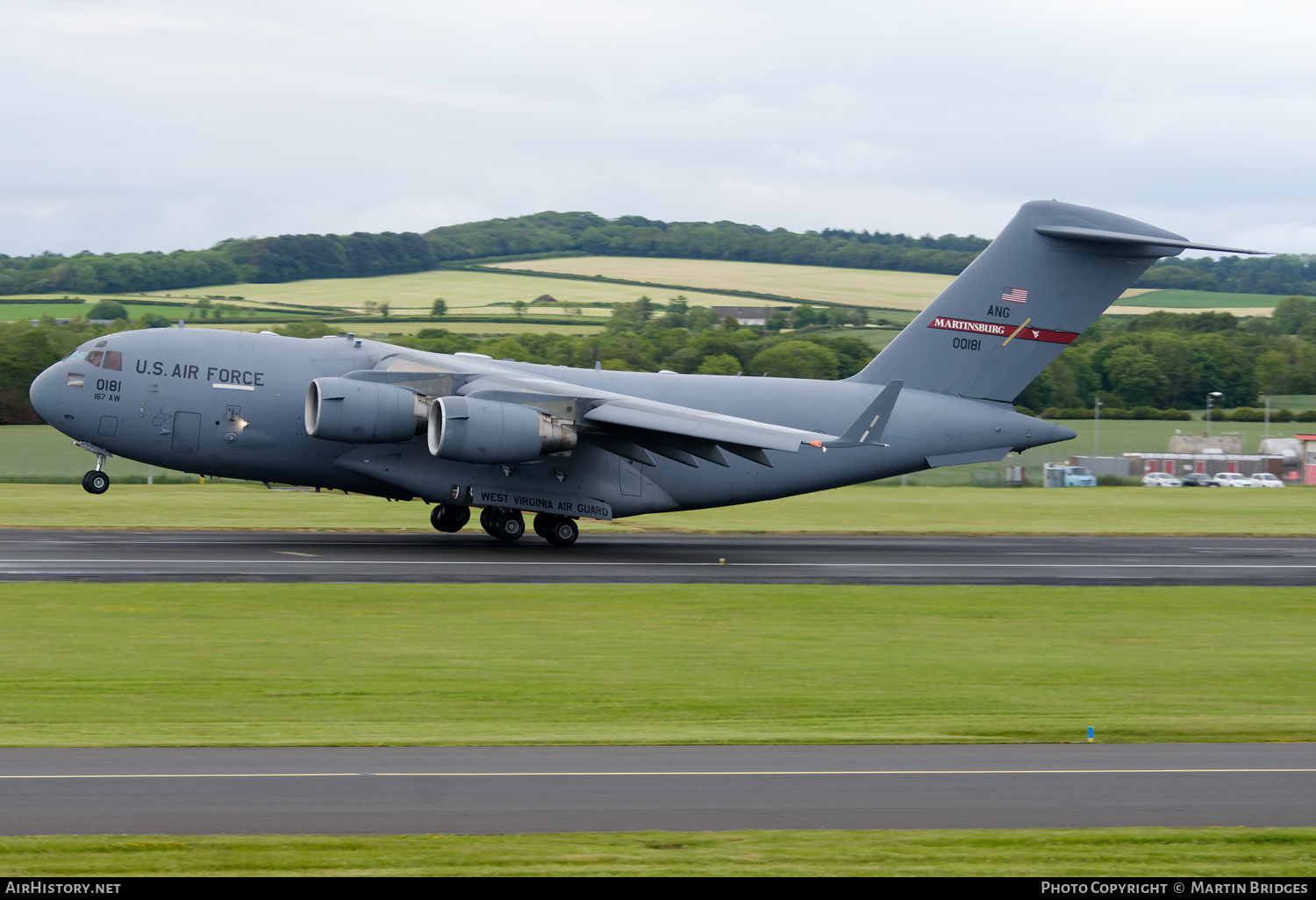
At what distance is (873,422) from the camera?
24891mm

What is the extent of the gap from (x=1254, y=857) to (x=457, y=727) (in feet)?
22.2

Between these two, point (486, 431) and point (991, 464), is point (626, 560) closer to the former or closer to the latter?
point (486, 431)

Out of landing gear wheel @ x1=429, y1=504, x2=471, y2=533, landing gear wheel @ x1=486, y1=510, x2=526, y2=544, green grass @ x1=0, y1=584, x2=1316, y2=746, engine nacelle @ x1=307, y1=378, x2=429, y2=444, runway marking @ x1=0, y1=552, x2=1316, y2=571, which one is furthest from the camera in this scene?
landing gear wheel @ x1=429, y1=504, x2=471, y2=533

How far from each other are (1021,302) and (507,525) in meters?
12.8

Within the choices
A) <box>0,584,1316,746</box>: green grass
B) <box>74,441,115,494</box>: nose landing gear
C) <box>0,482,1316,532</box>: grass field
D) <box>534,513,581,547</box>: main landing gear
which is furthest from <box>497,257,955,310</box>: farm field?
<box>0,584,1316,746</box>: green grass

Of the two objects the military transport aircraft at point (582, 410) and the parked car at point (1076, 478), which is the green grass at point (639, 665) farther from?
the parked car at point (1076, 478)

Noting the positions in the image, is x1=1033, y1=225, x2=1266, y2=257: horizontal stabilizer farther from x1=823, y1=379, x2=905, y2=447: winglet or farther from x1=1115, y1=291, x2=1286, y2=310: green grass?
x1=1115, y1=291, x2=1286, y2=310: green grass

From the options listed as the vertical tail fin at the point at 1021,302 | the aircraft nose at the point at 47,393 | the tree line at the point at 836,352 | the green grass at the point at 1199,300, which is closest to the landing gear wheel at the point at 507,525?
the aircraft nose at the point at 47,393

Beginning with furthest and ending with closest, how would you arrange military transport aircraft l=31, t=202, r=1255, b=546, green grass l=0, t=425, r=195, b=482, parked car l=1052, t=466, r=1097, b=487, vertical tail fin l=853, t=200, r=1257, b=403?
parked car l=1052, t=466, r=1097, b=487 → green grass l=0, t=425, r=195, b=482 → vertical tail fin l=853, t=200, r=1257, b=403 → military transport aircraft l=31, t=202, r=1255, b=546

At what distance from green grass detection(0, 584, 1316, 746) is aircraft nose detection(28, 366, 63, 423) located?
6.87 meters

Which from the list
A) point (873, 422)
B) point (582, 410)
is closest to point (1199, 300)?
point (873, 422)

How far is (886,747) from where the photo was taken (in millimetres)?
11062

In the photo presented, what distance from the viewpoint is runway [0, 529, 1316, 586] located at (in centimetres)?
2283

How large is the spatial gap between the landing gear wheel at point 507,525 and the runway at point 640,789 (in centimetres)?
1746
